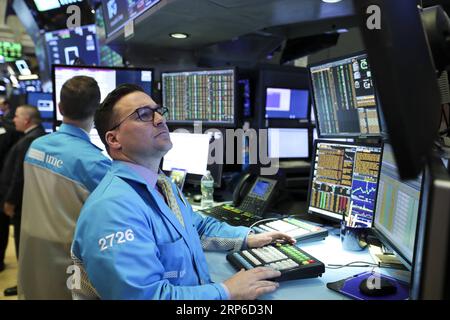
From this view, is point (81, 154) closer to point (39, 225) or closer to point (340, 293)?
point (39, 225)

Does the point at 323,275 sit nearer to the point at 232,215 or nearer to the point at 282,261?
the point at 282,261

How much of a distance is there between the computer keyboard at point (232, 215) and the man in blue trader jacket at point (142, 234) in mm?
279

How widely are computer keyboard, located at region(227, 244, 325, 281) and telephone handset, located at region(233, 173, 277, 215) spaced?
55 centimetres

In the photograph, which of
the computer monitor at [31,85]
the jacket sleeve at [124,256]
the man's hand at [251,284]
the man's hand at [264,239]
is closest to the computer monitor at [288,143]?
the man's hand at [264,239]

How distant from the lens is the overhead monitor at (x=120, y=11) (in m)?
2.20

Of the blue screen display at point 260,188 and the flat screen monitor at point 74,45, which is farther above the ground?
the flat screen monitor at point 74,45

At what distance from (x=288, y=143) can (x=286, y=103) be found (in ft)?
0.91

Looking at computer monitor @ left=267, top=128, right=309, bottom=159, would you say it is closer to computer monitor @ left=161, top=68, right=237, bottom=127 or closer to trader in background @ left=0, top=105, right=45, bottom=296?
computer monitor @ left=161, top=68, right=237, bottom=127

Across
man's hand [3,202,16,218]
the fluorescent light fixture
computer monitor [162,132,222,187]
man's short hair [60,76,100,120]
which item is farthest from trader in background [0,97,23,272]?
man's short hair [60,76,100,120]

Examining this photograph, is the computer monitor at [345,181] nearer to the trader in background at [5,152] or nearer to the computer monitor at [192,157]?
Answer: the computer monitor at [192,157]

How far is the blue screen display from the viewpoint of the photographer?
6.62 feet
